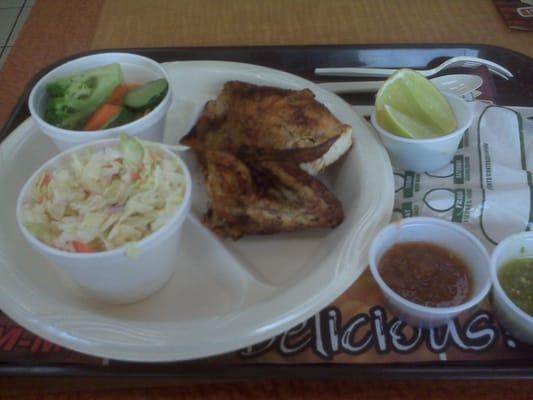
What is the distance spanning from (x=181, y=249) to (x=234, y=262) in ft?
0.60

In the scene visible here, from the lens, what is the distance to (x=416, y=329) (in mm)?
1197

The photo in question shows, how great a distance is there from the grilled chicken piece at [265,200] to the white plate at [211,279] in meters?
0.05

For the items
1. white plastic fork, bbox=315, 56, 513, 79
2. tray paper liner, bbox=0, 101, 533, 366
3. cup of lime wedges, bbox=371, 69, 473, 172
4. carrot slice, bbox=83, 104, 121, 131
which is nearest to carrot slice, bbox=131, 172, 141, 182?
carrot slice, bbox=83, 104, 121, 131

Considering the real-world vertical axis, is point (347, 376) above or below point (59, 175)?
below

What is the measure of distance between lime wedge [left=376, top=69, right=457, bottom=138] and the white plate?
113 millimetres

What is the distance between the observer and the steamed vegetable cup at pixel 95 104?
1419 millimetres

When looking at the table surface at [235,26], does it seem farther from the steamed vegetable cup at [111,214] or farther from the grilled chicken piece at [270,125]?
the steamed vegetable cup at [111,214]

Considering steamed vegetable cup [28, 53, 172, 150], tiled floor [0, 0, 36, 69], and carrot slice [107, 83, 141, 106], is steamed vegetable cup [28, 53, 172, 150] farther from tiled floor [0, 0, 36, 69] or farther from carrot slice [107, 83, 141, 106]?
tiled floor [0, 0, 36, 69]

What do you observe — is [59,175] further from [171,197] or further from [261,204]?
[261,204]

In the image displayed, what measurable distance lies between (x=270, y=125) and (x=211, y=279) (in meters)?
0.49

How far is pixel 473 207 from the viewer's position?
1.41 m

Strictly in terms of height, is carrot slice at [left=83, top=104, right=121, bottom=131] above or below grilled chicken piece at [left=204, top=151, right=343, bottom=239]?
above

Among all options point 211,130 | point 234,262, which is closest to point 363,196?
point 234,262

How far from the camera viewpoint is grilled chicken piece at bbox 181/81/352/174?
1430mm
